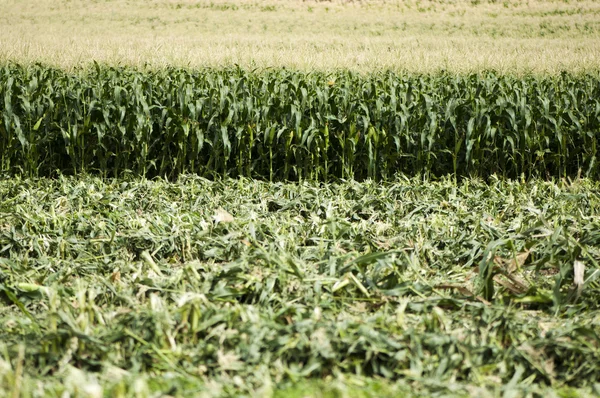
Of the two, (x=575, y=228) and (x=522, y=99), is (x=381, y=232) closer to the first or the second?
(x=575, y=228)

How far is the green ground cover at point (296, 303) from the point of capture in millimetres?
2518

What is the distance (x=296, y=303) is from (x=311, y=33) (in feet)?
75.9

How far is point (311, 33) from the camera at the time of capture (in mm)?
25203

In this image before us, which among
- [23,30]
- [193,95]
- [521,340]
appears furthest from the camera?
[23,30]

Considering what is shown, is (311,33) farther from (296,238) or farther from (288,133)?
(296,238)

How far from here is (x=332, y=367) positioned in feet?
8.48

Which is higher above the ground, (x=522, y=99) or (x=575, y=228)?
(x=522, y=99)

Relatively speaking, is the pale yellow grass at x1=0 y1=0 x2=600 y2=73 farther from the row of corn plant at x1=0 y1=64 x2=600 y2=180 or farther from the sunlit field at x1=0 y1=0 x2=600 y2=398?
the row of corn plant at x1=0 y1=64 x2=600 y2=180

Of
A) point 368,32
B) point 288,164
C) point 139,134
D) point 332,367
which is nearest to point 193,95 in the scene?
point 139,134

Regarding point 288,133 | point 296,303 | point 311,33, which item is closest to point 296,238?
point 296,303

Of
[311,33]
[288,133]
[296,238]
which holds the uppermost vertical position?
[311,33]

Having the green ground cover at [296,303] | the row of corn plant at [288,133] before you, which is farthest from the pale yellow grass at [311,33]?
the green ground cover at [296,303]

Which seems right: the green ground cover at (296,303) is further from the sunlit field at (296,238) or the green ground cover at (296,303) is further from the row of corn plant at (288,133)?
the row of corn plant at (288,133)

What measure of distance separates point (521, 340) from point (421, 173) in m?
4.32
